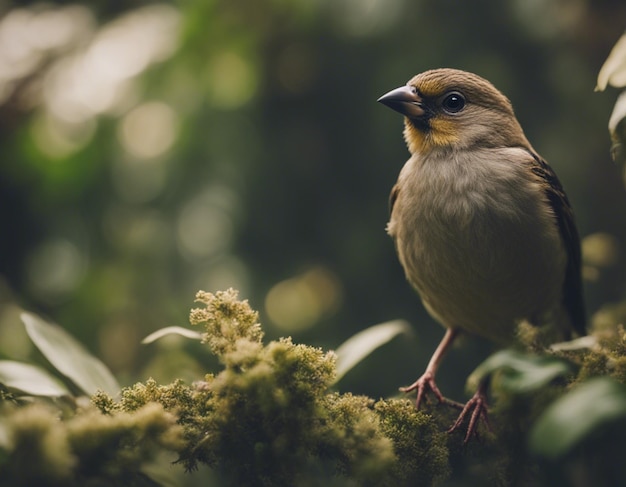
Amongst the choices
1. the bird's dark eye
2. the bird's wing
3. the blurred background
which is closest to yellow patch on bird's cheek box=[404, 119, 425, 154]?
the bird's dark eye

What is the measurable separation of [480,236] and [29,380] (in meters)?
1.50

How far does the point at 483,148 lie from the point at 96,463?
1903mm

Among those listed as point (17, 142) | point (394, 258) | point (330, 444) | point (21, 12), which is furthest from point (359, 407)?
point (21, 12)

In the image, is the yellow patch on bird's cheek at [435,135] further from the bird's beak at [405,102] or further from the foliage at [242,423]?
the foliage at [242,423]

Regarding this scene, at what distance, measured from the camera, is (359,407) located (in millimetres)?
1871

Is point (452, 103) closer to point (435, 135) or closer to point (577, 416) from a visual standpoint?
point (435, 135)

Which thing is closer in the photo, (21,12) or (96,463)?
(96,463)

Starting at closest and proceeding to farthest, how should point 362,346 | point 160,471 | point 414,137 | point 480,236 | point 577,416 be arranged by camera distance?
point 577,416
point 160,471
point 362,346
point 480,236
point 414,137

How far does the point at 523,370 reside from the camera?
147cm

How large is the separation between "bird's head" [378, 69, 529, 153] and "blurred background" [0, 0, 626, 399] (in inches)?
22.6

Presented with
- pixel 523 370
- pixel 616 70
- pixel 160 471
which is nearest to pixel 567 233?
pixel 616 70

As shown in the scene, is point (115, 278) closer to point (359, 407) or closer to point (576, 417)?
point (359, 407)

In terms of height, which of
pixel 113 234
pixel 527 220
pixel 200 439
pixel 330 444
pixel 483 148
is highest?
pixel 113 234

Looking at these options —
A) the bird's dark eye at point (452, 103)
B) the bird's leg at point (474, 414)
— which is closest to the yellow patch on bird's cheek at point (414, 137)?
the bird's dark eye at point (452, 103)
